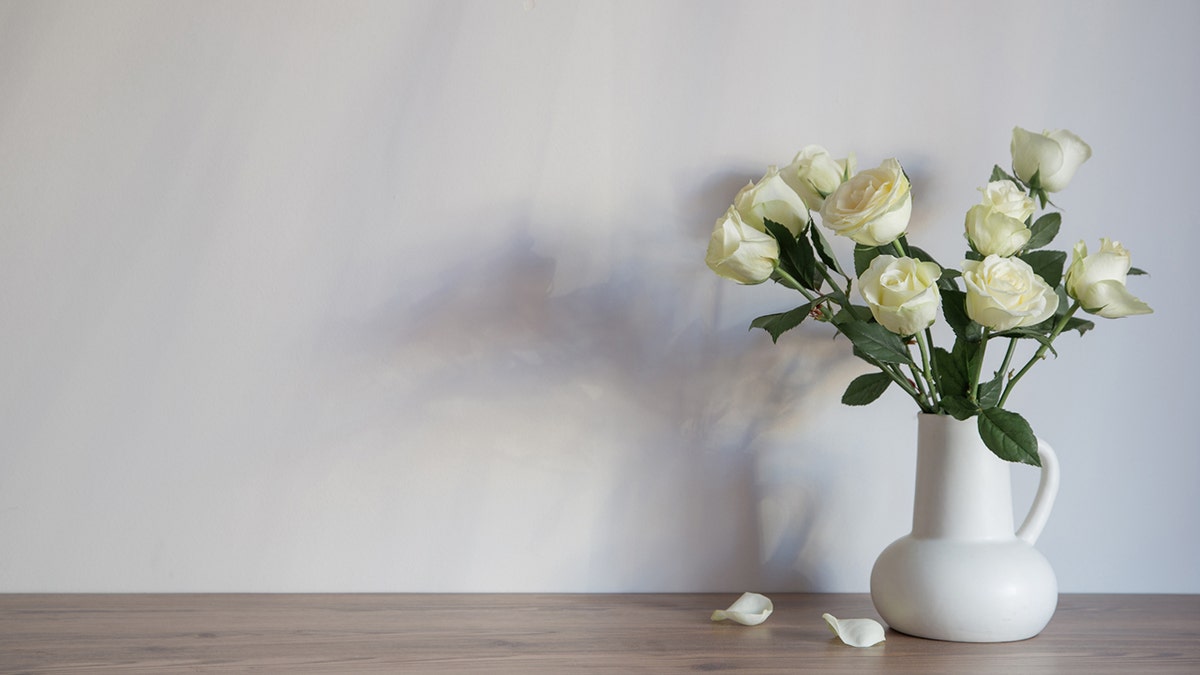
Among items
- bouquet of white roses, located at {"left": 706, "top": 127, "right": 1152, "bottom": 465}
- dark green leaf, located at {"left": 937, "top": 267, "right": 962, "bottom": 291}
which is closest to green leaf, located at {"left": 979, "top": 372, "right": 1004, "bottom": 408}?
bouquet of white roses, located at {"left": 706, "top": 127, "right": 1152, "bottom": 465}

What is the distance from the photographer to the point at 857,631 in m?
0.95

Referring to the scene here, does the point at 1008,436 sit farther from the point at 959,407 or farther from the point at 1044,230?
the point at 1044,230

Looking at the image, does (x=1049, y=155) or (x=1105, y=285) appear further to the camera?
(x=1049, y=155)

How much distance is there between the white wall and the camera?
1086 millimetres

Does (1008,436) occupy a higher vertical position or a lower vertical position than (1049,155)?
lower

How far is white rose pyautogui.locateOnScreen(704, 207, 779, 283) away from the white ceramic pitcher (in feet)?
0.76

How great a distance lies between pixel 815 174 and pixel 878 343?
195 mm

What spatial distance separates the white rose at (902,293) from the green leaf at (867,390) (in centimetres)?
11

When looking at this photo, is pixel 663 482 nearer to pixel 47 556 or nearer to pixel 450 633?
pixel 450 633

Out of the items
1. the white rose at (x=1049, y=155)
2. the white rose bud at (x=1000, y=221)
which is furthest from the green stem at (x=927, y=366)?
the white rose at (x=1049, y=155)

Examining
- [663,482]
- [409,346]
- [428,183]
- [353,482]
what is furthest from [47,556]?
[663,482]

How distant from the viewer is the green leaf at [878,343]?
97cm

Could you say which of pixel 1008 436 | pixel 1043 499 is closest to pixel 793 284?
pixel 1008 436

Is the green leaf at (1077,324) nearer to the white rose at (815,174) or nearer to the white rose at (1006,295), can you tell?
the white rose at (1006,295)
